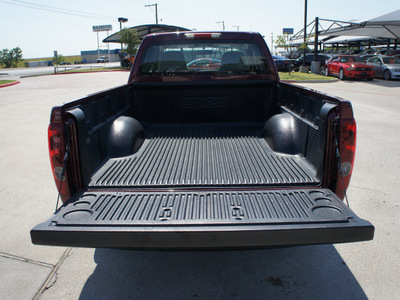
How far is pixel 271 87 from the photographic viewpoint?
4398 millimetres

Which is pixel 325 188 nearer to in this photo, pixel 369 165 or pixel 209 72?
pixel 209 72

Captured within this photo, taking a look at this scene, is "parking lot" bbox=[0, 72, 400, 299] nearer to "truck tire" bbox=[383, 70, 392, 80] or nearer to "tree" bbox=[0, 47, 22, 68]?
"truck tire" bbox=[383, 70, 392, 80]

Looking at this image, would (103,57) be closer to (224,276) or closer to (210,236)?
(224,276)

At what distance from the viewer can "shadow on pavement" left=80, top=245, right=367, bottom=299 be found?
8.38 feet

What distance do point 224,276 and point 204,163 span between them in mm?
1059

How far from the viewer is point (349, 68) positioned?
63.7 ft

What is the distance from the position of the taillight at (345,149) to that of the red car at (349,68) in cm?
1900

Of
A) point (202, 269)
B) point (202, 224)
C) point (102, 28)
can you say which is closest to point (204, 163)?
point (202, 269)

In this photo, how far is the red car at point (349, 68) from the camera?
19.2 meters

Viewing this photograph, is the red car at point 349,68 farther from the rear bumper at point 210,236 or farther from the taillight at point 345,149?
the rear bumper at point 210,236

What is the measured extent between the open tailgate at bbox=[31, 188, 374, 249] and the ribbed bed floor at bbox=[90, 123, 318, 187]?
0.39 m

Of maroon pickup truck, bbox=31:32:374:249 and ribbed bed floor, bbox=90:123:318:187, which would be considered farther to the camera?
ribbed bed floor, bbox=90:123:318:187

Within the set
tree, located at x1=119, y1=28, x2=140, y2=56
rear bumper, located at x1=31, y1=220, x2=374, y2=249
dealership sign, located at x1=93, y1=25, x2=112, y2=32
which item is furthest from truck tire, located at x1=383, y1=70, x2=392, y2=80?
dealership sign, located at x1=93, y1=25, x2=112, y2=32

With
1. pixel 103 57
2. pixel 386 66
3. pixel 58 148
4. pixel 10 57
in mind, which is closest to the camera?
pixel 58 148
